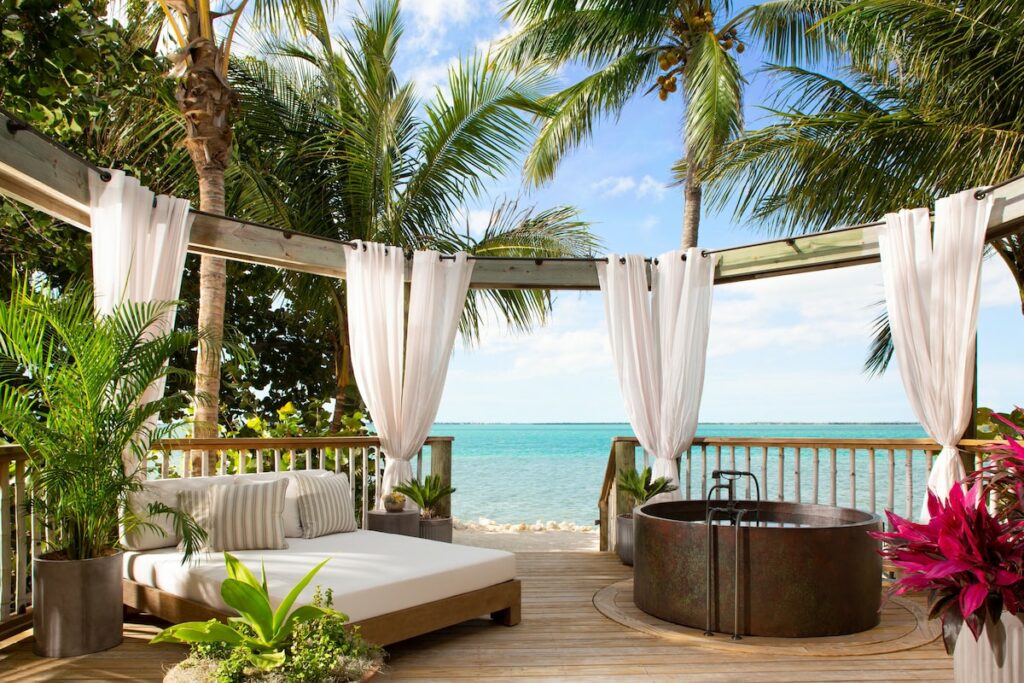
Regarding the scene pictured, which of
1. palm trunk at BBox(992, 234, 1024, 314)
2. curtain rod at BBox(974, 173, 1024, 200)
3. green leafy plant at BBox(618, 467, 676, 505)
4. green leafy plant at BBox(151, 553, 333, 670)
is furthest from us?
palm trunk at BBox(992, 234, 1024, 314)

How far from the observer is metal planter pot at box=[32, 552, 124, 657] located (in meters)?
3.27

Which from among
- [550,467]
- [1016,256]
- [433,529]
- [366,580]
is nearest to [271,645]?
[366,580]

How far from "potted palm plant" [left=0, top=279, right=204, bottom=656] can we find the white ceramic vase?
294cm

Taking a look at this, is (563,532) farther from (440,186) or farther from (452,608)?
(452,608)

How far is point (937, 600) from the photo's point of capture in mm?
2236

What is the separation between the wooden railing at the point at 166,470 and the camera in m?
3.54

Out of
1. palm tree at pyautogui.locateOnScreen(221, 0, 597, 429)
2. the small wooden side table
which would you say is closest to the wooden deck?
the small wooden side table

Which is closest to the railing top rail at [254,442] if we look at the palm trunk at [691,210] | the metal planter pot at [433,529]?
the metal planter pot at [433,529]

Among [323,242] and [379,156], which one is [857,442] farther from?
[379,156]

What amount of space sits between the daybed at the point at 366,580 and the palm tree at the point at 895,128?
4811 mm

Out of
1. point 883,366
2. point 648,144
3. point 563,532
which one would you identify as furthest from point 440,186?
point 648,144

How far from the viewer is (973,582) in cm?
216

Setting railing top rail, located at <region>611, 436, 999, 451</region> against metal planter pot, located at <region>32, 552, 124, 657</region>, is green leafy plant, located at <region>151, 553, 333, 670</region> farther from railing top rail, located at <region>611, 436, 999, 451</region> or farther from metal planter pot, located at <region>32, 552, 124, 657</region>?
railing top rail, located at <region>611, 436, 999, 451</region>

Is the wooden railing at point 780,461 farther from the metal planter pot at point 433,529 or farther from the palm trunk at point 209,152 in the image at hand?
the palm trunk at point 209,152
